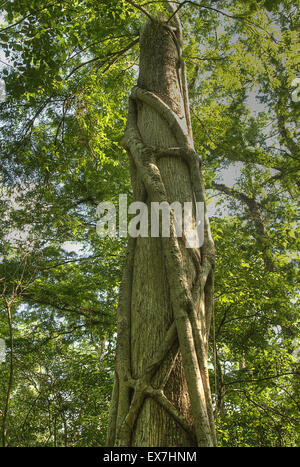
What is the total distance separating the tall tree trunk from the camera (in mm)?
1636

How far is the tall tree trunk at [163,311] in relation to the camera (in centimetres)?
164

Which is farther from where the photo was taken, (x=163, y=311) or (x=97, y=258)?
(x=97, y=258)

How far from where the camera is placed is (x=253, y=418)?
4.15m

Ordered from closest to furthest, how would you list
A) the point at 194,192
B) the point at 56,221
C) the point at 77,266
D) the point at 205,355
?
the point at 205,355 < the point at 194,192 < the point at 56,221 < the point at 77,266

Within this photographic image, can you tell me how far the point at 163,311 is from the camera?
1.94 meters

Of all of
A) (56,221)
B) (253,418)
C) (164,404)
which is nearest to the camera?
(164,404)

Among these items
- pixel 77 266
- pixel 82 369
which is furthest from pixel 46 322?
pixel 82 369

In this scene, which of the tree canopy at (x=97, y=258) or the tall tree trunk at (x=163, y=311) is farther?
the tree canopy at (x=97, y=258)

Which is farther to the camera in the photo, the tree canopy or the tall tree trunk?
the tree canopy

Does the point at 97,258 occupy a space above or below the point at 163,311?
above

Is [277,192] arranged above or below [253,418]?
above
